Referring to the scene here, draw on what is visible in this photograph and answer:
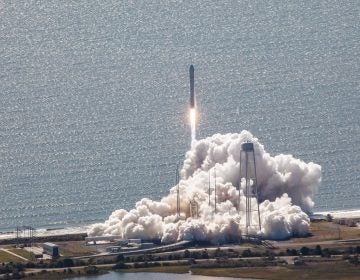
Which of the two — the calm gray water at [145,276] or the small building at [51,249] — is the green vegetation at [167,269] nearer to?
the calm gray water at [145,276]

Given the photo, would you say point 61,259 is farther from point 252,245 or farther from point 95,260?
point 252,245

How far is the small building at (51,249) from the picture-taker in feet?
637

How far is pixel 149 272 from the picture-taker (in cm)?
18762

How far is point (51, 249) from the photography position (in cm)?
19462

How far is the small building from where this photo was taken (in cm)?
19412

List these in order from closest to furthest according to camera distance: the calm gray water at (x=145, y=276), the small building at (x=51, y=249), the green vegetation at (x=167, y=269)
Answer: the calm gray water at (x=145, y=276) < the green vegetation at (x=167, y=269) < the small building at (x=51, y=249)

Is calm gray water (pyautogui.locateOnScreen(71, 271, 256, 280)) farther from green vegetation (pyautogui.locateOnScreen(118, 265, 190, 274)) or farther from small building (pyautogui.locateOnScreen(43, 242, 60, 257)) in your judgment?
small building (pyautogui.locateOnScreen(43, 242, 60, 257))

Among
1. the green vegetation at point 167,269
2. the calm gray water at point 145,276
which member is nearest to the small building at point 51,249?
the green vegetation at point 167,269

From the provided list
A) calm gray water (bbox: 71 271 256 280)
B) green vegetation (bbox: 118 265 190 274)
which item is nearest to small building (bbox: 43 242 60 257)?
green vegetation (bbox: 118 265 190 274)

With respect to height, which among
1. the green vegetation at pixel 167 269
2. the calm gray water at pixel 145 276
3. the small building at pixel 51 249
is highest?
the small building at pixel 51 249

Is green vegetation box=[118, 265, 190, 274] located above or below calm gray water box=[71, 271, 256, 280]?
above

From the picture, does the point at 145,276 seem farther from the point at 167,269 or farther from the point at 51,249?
the point at 51,249

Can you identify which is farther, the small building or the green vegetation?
the small building

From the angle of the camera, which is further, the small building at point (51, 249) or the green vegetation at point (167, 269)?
the small building at point (51, 249)
